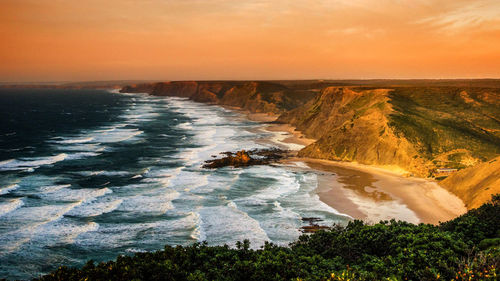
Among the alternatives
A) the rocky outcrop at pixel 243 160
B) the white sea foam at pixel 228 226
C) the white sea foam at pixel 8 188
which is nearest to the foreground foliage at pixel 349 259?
the white sea foam at pixel 228 226

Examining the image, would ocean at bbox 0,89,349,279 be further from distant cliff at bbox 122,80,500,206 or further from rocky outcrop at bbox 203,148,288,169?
distant cliff at bbox 122,80,500,206

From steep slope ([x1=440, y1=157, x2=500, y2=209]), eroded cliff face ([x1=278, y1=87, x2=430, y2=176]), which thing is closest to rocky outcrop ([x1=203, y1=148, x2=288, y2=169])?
eroded cliff face ([x1=278, y1=87, x2=430, y2=176])

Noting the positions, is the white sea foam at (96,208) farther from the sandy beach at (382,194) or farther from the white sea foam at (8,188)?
the sandy beach at (382,194)

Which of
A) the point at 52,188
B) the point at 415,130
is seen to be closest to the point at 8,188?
the point at 52,188

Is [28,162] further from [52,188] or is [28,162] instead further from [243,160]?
[243,160]

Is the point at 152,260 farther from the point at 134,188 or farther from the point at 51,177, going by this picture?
the point at 51,177

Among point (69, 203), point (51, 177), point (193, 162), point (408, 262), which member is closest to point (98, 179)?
point (51, 177)
